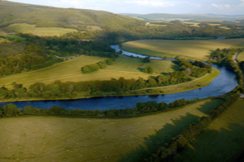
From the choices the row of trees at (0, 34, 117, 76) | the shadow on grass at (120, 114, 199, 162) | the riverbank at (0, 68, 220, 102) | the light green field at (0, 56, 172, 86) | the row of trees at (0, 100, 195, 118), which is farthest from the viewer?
the row of trees at (0, 34, 117, 76)

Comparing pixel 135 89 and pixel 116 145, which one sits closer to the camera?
pixel 116 145

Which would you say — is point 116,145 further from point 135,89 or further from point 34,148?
point 135,89

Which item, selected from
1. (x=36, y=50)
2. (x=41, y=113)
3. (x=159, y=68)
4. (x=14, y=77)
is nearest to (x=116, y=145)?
(x=41, y=113)

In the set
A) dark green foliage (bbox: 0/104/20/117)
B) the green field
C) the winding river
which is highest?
the green field

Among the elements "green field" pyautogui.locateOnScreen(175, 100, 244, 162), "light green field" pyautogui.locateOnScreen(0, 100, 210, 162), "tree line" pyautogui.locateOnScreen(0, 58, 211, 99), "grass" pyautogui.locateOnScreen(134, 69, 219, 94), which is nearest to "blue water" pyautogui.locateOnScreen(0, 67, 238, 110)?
"grass" pyautogui.locateOnScreen(134, 69, 219, 94)

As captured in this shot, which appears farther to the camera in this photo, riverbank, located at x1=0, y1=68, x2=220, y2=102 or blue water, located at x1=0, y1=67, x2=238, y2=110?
riverbank, located at x1=0, y1=68, x2=220, y2=102

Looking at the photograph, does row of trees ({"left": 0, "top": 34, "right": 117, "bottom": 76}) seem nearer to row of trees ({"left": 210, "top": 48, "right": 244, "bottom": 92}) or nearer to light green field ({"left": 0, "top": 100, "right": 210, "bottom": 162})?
row of trees ({"left": 210, "top": 48, "right": 244, "bottom": 92})

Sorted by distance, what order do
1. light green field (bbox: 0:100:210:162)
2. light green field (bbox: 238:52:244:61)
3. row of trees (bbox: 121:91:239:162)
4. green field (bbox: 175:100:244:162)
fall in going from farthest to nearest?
light green field (bbox: 238:52:244:61) < light green field (bbox: 0:100:210:162) < green field (bbox: 175:100:244:162) < row of trees (bbox: 121:91:239:162)

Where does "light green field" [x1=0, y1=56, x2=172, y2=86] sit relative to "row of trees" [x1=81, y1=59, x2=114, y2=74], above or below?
below
